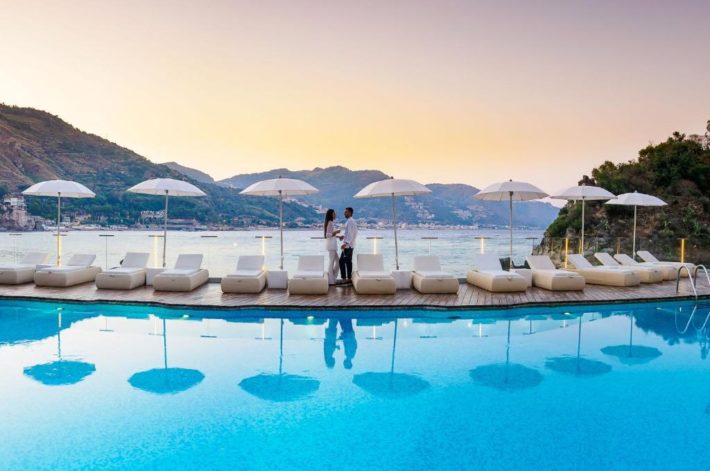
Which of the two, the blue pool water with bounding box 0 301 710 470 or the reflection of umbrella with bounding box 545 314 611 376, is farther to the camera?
the reflection of umbrella with bounding box 545 314 611 376

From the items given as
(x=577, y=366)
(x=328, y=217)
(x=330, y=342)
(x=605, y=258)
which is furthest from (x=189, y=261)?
(x=605, y=258)

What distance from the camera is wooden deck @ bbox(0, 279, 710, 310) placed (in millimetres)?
8117

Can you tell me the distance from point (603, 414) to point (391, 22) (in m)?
13.6

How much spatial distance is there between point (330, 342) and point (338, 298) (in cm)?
207

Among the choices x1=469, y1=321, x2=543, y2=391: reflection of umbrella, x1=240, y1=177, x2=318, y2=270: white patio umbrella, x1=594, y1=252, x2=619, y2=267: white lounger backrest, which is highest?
x1=240, y1=177, x2=318, y2=270: white patio umbrella

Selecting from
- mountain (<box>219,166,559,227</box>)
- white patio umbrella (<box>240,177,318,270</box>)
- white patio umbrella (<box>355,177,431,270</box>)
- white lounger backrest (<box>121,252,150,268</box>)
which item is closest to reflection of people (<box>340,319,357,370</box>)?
white patio umbrella (<box>355,177,431,270</box>)

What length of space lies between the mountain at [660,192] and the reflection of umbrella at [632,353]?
2248 centimetres

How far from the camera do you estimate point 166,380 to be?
492 cm

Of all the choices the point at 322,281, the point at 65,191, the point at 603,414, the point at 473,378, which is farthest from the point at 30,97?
the point at 603,414

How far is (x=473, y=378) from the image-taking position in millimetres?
5113

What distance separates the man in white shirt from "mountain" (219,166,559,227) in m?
31.7

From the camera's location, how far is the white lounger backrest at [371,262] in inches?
388

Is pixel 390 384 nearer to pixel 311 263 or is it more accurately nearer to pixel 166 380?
pixel 166 380

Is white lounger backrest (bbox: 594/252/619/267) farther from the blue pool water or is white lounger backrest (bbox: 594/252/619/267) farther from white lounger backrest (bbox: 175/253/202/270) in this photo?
white lounger backrest (bbox: 175/253/202/270)
